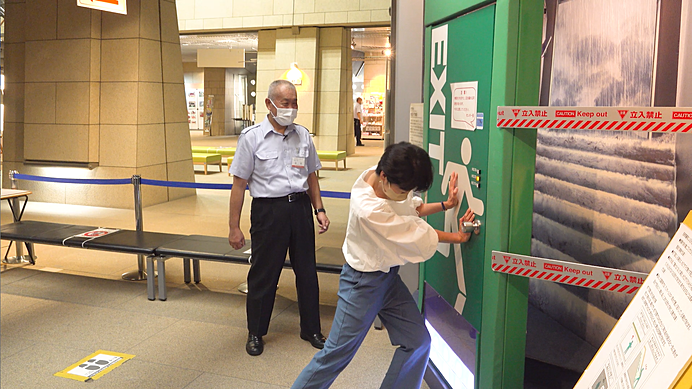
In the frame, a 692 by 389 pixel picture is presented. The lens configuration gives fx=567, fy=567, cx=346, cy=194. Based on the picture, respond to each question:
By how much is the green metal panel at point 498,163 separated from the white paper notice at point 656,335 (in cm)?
88

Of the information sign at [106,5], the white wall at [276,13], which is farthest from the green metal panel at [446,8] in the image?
the white wall at [276,13]

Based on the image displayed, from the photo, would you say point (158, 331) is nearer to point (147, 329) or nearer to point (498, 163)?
point (147, 329)

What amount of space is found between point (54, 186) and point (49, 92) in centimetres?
147

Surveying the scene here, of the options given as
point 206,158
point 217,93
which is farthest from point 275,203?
point 217,93

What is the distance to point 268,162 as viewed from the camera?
3.39 metres

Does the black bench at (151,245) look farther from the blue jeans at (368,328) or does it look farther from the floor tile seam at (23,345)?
the blue jeans at (368,328)

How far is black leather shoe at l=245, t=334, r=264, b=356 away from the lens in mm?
3502

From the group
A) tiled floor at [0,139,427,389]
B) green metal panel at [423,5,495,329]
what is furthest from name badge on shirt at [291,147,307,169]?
tiled floor at [0,139,427,389]

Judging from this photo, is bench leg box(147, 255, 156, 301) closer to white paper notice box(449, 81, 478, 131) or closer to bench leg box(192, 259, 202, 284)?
bench leg box(192, 259, 202, 284)

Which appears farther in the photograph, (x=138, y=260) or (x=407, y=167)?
(x=138, y=260)

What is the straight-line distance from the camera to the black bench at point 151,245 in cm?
424

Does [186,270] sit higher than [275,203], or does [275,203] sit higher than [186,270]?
[275,203]

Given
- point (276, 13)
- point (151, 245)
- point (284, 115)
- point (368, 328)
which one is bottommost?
point (151, 245)

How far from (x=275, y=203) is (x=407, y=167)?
148cm
